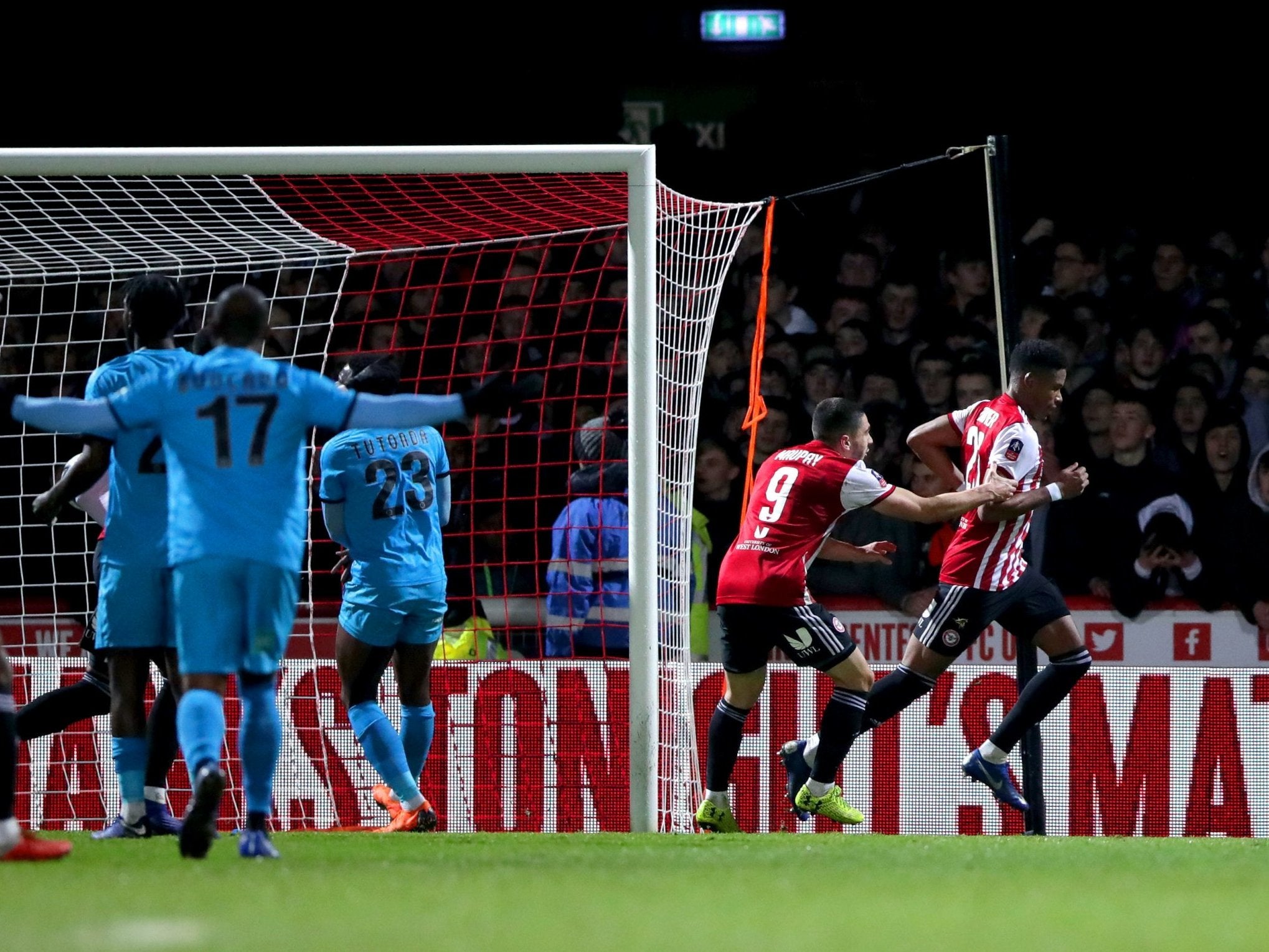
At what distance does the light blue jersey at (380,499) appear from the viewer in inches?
312

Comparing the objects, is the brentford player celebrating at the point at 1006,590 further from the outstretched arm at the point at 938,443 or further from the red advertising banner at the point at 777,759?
the red advertising banner at the point at 777,759

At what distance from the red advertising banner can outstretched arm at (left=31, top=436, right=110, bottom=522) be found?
2.50m

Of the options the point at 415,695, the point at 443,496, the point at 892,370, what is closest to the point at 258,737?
the point at 415,695

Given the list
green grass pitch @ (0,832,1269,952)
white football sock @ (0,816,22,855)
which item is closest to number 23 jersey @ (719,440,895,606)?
green grass pitch @ (0,832,1269,952)

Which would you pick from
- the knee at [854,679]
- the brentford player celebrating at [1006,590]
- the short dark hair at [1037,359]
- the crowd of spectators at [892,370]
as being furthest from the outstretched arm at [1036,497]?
the crowd of spectators at [892,370]

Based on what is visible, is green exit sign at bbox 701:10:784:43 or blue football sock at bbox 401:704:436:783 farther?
green exit sign at bbox 701:10:784:43

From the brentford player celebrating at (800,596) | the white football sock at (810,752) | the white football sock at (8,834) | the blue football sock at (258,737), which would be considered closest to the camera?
the white football sock at (8,834)

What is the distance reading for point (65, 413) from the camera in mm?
5910

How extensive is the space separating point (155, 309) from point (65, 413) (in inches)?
46.4

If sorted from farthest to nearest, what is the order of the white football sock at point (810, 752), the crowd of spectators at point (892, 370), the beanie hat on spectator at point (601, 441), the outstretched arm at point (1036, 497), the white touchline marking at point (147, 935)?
the crowd of spectators at point (892, 370), the beanie hat on spectator at point (601, 441), the white football sock at point (810, 752), the outstretched arm at point (1036, 497), the white touchline marking at point (147, 935)

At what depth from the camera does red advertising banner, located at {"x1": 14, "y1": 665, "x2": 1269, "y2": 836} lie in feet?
30.1

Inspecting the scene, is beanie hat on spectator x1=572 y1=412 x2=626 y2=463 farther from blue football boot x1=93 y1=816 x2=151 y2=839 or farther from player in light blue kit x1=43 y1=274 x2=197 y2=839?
blue football boot x1=93 y1=816 x2=151 y2=839

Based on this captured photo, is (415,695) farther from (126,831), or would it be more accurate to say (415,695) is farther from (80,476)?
(80,476)

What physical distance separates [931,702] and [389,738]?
2.93 metres
